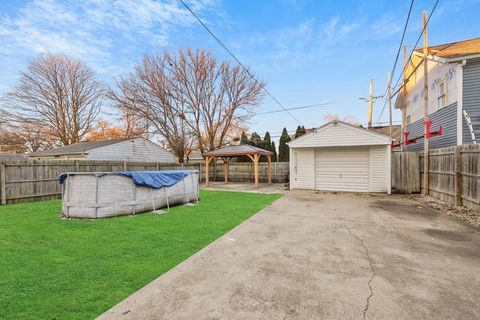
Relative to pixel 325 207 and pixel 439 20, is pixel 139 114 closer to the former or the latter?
pixel 325 207

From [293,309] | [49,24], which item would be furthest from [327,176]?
[49,24]

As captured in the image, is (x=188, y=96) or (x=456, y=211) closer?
(x=456, y=211)

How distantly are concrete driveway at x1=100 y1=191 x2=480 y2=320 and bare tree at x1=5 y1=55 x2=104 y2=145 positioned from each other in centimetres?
2815

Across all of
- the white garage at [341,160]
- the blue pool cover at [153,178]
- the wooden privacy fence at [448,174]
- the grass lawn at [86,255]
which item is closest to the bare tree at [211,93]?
A: the white garage at [341,160]

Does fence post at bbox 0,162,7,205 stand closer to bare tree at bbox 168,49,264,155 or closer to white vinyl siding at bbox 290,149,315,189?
white vinyl siding at bbox 290,149,315,189

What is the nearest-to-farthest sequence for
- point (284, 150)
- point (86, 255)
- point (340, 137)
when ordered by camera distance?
point (86, 255) → point (340, 137) → point (284, 150)

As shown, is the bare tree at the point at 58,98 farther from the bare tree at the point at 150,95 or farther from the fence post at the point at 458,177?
the fence post at the point at 458,177

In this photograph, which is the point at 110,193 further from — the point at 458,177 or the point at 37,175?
the point at 458,177

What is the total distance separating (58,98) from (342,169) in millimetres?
28311

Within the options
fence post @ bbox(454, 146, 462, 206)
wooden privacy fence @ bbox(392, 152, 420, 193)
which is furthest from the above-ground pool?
wooden privacy fence @ bbox(392, 152, 420, 193)

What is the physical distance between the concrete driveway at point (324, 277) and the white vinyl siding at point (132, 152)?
14.4 meters

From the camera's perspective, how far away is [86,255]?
353 cm

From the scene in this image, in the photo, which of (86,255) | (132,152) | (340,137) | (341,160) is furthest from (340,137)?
(132,152)

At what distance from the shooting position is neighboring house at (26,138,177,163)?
15.7 meters
